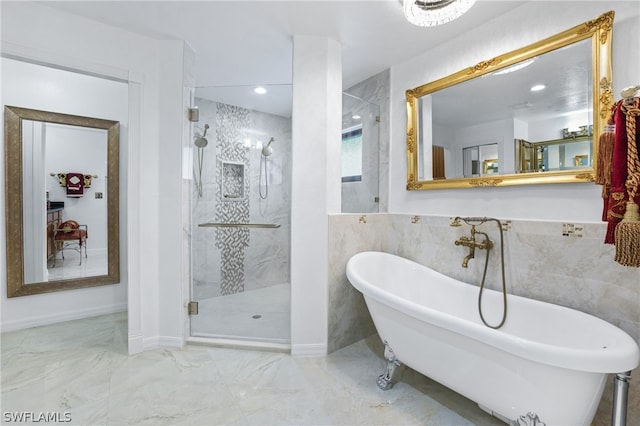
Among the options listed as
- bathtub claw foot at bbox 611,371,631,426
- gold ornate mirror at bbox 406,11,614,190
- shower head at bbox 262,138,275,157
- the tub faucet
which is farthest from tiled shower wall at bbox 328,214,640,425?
shower head at bbox 262,138,275,157

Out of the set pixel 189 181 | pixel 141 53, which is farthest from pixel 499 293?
pixel 141 53

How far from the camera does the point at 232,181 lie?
7.88 ft

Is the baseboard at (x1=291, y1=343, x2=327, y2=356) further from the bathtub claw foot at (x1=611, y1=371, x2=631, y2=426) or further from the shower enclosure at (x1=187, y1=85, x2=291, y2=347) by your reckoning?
the bathtub claw foot at (x1=611, y1=371, x2=631, y2=426)

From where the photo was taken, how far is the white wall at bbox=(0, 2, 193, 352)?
6.46 feet

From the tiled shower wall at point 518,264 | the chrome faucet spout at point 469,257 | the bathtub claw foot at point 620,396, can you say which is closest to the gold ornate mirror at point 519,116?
the tiled shower wall at point 518,264

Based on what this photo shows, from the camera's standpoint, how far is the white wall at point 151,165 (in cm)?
197

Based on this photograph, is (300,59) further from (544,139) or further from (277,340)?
(277,340)

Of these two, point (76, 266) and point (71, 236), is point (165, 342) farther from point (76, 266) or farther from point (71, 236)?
point (71, 236)

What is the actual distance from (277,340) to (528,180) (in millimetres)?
2050

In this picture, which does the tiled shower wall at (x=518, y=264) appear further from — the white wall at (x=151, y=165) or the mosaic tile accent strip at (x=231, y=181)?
the white wall at (x=151, y=165)

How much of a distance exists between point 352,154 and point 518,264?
1.69m

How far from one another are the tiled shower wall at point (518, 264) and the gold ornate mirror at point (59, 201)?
2271 mm

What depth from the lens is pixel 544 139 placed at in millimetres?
1653

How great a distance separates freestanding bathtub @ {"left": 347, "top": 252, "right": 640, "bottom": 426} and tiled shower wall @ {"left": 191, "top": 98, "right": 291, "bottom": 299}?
845 mm
